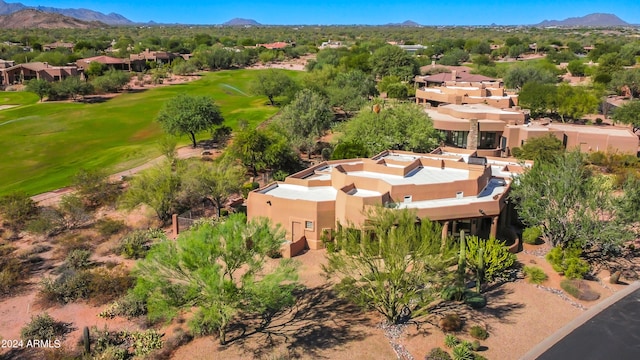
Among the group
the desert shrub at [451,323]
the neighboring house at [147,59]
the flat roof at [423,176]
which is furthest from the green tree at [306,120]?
the neighboring house at [147,59]

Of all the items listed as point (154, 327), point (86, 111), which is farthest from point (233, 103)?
point (154, 327)

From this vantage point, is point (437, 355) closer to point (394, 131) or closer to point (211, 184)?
point (211, 184)

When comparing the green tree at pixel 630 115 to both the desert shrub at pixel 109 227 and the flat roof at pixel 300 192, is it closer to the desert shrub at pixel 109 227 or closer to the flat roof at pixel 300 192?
the flat roof at pixel 300 192

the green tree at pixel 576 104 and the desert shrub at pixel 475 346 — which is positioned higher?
the green tree at pixel 576 104

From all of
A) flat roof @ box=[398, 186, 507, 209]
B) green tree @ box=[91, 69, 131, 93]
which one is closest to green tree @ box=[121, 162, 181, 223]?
flat roof @ box=[398, 186, 507, 209]

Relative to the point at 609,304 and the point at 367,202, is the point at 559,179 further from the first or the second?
the point at 367,202

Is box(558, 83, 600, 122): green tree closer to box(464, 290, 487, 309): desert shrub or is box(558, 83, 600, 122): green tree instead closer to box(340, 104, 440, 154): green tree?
box(340, 104, 440, 154): green tree
